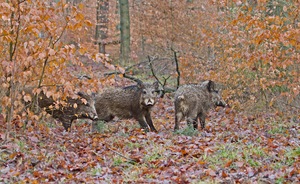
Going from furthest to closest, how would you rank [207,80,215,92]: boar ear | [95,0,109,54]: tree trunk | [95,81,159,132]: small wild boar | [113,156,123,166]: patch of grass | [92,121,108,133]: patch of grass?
1. [95,0,109,54]: tree trunk
2. [207,80,215,92]: boar ear
3. [95,81,159,132]: small wild boar
4. [92,121,108,133]: patch of grass
5. [113,156,123,166]: patch of grass

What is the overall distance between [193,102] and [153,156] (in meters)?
3.98

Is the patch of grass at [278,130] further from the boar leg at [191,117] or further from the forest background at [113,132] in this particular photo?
the boar leg at [191,117]

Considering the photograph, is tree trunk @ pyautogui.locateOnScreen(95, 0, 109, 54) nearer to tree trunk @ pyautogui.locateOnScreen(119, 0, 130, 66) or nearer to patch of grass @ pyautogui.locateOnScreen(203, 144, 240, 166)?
tree trunk @ pyautogui.locateOnScreen(119, 0, 130, 66)

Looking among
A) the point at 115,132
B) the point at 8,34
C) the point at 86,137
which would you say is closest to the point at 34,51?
the point at 8,34

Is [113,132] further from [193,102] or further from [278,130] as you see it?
[278,130]

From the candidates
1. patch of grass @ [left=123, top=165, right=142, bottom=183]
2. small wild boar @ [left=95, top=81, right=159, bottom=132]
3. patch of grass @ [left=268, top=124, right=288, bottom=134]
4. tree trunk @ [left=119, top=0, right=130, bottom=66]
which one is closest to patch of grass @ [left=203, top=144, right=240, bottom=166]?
patch of grass @ [left=123, top=165, right=142, bottom=183]

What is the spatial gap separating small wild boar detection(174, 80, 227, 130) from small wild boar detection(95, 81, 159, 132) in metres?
0.85

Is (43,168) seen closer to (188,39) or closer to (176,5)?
(188,39)

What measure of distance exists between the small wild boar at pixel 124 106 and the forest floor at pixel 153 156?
1.27 feet

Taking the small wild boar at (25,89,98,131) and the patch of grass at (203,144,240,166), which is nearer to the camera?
the patch of grass at (203,144,240,166)

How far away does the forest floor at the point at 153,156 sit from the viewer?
834cm

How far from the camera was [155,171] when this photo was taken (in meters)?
8.88

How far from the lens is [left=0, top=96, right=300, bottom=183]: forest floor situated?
834 centimetres

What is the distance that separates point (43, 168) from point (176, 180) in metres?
2.46
